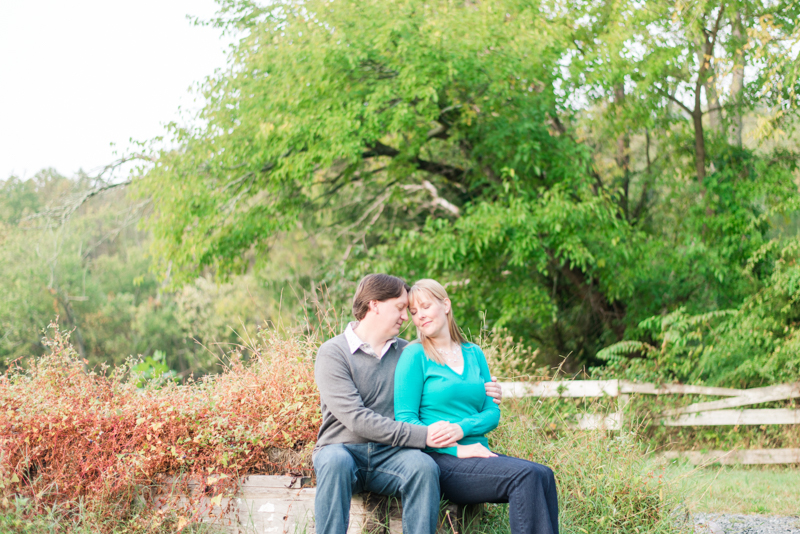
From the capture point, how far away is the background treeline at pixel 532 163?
8250 mm

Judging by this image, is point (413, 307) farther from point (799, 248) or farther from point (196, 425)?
point (799, 248)

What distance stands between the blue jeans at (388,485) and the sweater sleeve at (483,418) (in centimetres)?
27

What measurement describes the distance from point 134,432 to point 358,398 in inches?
56.1

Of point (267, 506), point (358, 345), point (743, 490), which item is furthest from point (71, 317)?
point (358, 345)

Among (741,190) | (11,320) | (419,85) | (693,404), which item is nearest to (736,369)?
(693,404)

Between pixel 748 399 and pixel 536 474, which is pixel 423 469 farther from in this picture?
pixel 748 399

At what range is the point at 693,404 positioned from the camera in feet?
23.5

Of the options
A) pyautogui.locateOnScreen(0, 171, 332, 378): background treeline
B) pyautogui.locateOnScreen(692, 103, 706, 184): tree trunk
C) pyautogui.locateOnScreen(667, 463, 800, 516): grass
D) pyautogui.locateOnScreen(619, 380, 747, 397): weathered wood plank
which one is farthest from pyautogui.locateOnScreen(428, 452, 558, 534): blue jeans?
pyautogui.locateOnScreen(0, 171, 332, 378): background treeline

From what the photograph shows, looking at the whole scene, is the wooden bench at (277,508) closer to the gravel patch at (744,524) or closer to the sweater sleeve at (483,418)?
the sweater sleeve at (483,418)

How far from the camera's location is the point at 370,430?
289cm

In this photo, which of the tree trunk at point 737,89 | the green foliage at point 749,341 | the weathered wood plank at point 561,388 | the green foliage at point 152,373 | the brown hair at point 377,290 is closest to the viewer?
the brown hair at point 377,290

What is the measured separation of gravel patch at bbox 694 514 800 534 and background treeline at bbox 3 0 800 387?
3.03m

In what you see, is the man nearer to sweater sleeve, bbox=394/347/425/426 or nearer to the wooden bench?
sweater sleeve, bbox=394/347/425/426

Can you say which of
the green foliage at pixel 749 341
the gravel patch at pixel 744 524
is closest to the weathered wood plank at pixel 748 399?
the green foliage at pixel 749 341
